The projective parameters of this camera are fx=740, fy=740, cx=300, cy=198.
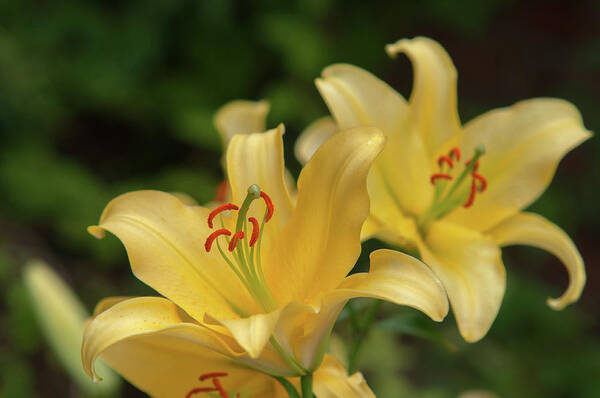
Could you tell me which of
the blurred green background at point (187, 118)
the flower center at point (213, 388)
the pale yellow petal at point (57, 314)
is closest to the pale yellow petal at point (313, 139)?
the flower center at point (213, 388)

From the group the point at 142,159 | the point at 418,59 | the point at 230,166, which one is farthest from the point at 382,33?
the point at 230,166

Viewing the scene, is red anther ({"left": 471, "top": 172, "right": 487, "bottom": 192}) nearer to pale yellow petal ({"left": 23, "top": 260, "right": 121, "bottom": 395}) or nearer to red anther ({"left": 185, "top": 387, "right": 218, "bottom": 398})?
red anther ({"left": 185, "top": 387, "right": 218, "bottom": 398})

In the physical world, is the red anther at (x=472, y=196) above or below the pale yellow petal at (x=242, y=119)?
below

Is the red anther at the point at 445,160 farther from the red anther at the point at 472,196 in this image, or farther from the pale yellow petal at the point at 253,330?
the pale yellow petal at the point at 253,330

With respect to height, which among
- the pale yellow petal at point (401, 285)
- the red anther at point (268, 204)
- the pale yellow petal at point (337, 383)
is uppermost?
the red anther at point (268, 204)

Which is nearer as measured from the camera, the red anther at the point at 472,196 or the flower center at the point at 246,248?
the flower center at the point at 246,248

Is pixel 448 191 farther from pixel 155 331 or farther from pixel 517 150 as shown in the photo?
pixel 155 331

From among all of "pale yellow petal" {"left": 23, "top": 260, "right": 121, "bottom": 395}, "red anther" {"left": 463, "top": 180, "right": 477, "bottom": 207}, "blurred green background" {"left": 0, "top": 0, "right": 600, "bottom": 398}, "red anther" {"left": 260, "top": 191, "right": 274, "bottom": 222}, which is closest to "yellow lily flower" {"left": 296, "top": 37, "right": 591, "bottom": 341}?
"red anther" {"left": 463, "top": 180, "right": 477, "bottom": 207}
